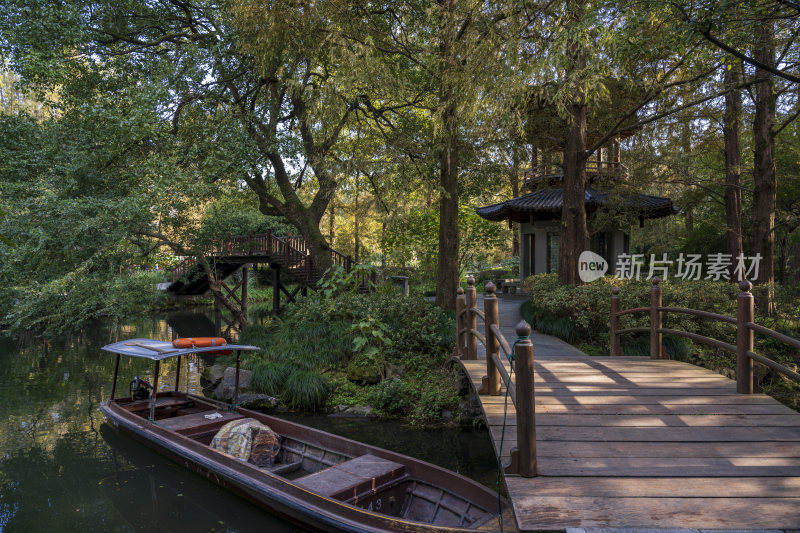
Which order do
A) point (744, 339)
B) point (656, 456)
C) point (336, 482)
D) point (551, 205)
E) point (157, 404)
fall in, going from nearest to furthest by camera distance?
1. point (656, 456)
2. point (744, 339)
3. point (336, 482)
4. point (157, 404)
5. point (551, 205)

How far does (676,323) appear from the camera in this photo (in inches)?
384

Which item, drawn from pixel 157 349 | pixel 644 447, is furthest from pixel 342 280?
pixel 644 447

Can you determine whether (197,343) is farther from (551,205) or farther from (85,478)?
(551,205)

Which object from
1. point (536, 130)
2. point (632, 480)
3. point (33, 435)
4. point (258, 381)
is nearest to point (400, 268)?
point (536, 130)

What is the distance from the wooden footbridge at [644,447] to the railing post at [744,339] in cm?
1

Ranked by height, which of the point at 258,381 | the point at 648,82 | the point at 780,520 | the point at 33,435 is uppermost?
the point at 648,82

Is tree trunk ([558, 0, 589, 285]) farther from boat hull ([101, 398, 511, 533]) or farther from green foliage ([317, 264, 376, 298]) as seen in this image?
boat hull ([101, 398, 511, 533])

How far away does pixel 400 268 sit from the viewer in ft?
70.1

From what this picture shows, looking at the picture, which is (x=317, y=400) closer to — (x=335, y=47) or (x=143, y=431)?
(x=143, y=431)

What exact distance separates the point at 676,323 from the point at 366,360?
617 centimetres

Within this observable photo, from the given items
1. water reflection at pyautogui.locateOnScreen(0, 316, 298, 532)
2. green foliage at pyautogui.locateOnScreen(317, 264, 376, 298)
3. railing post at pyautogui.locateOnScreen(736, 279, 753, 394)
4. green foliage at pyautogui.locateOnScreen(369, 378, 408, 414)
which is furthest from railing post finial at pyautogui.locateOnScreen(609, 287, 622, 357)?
green foliage at pyautogui.locateOnScreen(317, 264, 376, 298)

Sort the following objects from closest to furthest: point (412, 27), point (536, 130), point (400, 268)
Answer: point (412, 27)
point (536, 130)
point (400, 268)

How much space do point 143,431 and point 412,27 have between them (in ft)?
37.1

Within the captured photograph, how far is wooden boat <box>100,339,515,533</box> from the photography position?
4863mm
